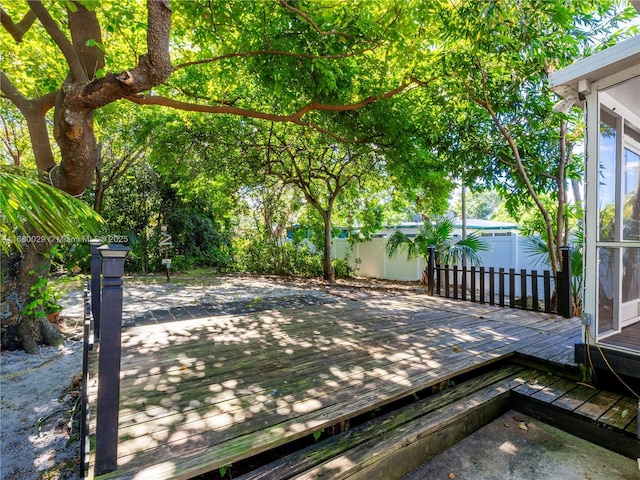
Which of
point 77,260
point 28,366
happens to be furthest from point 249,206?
point 28,366

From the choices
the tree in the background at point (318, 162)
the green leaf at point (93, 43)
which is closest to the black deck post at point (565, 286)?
the tree in the background at point (318, 162)

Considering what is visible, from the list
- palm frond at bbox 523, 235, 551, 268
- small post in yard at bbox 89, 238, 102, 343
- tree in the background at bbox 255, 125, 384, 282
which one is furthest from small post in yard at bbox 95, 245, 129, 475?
tree in the background at bbox 255, 125, 384, 282

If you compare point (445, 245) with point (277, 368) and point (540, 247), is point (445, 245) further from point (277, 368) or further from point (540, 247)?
point (277, 368)

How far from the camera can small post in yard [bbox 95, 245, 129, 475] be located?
1562mm

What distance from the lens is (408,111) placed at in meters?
6.57

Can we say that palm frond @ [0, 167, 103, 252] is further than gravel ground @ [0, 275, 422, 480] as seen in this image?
No

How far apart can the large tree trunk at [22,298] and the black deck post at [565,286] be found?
7.17 m

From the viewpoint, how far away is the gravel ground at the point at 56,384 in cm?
237

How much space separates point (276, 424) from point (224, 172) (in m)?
8.40

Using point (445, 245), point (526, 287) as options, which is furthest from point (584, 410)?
point (445, 245)

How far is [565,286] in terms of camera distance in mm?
4887

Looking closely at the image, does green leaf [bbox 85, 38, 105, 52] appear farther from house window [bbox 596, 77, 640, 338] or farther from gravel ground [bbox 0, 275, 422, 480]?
house window [bbox 596, 77, 640, 338]

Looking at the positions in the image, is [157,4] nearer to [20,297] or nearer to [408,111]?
[20,297]

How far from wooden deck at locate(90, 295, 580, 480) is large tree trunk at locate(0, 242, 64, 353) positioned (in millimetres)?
1484
